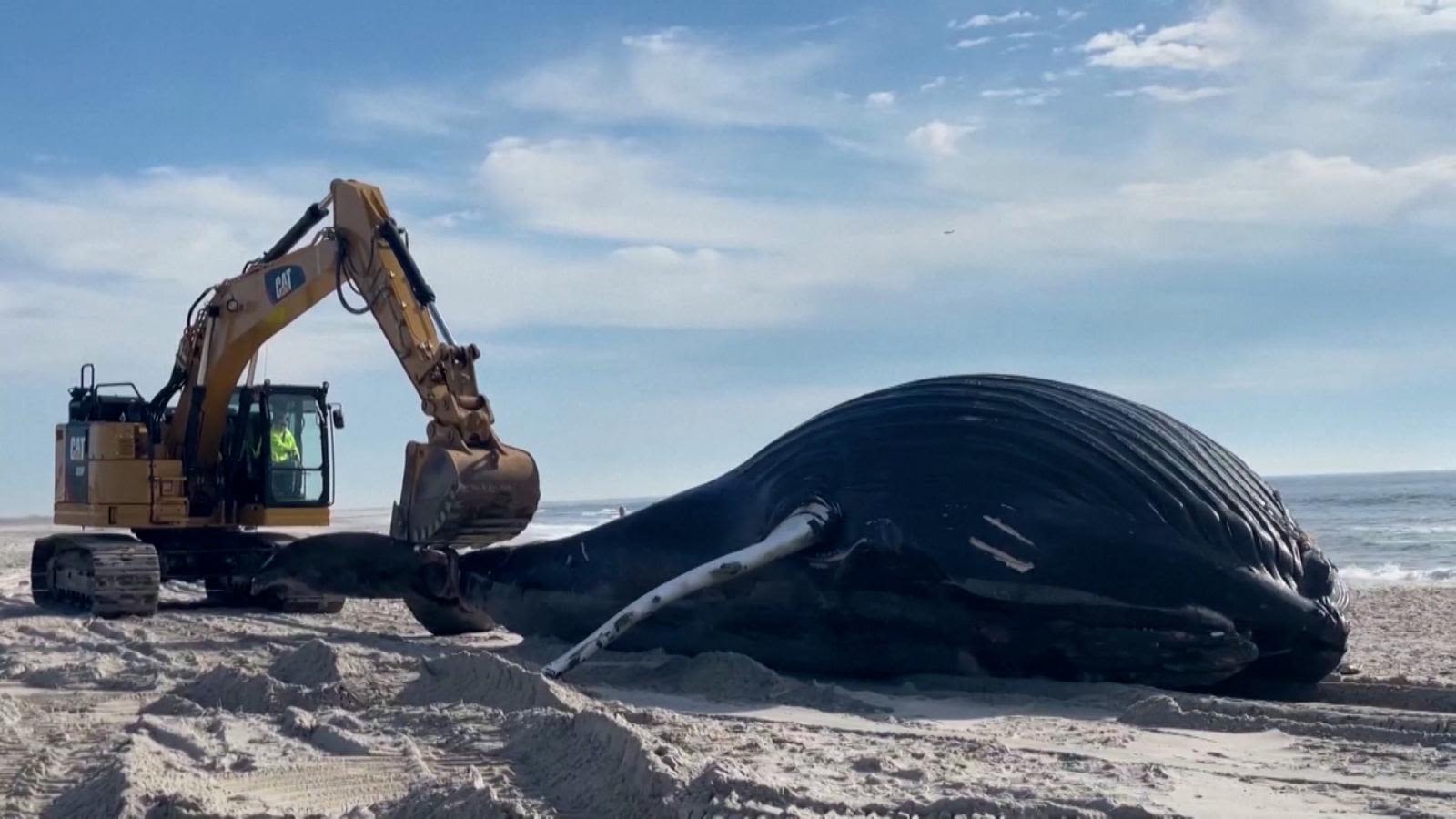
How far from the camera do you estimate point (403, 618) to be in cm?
1459

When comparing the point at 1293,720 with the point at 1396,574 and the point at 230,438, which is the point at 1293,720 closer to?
the point at 230,438

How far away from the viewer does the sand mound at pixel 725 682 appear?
25.7 ft

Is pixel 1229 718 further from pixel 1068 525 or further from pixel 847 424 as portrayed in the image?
pixel 847 424

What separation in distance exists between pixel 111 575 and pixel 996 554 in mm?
9330

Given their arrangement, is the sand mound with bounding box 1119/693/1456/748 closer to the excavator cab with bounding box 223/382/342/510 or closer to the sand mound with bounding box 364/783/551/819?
the sand mound with bounding box 364/783/551/819

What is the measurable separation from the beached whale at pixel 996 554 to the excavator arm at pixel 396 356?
205cm

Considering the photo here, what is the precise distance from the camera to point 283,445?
50.0 feet

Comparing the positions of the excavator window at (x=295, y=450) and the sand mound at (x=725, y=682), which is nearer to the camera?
the sand mound at (x=725, y=682)

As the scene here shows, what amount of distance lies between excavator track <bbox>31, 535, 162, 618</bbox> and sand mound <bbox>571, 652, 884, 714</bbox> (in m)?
6.53

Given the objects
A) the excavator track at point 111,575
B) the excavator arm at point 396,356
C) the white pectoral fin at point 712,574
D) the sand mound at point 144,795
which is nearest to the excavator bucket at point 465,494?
the excavator arm at point 396,356

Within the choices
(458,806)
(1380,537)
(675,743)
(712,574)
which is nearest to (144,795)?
(458,806)

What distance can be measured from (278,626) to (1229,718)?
9.16 m

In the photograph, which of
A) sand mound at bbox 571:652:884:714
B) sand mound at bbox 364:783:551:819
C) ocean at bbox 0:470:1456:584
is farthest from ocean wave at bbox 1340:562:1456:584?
sand mound at bbox 364:783:551:819

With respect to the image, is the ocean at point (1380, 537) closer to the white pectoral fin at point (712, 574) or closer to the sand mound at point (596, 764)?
the white pectoral fin at point (712, 574)
